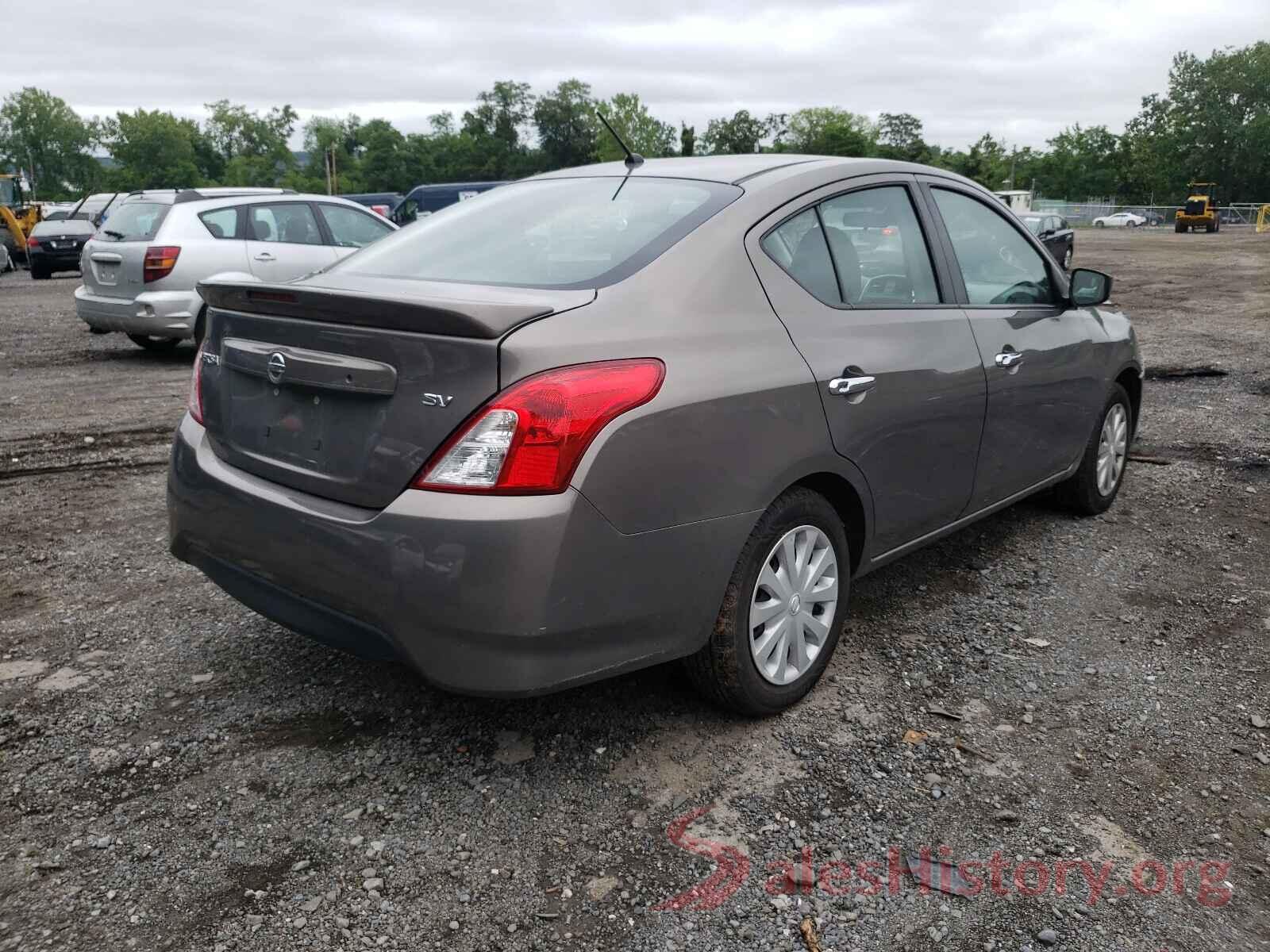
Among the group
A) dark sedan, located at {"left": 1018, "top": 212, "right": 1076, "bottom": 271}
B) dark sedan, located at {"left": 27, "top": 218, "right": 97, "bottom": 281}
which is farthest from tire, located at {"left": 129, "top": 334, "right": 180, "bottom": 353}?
dark sedan, located at {"left": 1018, "top": 212, "right": 1076, "bottom": 271}

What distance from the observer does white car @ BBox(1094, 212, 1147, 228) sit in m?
71.1

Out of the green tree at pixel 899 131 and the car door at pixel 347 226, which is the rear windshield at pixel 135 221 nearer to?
the car door at pixel 347 226

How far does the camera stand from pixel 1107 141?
366 ft

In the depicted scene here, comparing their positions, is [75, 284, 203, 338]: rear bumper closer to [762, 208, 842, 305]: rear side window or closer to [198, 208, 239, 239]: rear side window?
[198, 208, 239, 239]: rear side window

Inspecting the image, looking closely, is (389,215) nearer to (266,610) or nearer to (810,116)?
(266,610)

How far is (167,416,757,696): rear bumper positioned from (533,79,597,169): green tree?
4717 inches

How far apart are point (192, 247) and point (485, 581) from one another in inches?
344

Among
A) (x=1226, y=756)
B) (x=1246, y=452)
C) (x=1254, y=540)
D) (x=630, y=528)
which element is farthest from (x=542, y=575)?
(x=1246, y=452)

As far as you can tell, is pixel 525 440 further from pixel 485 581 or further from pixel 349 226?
pixel 349 226

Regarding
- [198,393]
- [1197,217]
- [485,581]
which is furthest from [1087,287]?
[1197,217]

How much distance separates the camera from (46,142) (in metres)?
127

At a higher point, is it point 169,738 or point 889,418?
point 889,418

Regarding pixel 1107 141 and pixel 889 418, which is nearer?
→ pixel 889 418

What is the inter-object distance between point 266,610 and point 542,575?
3.14ft
